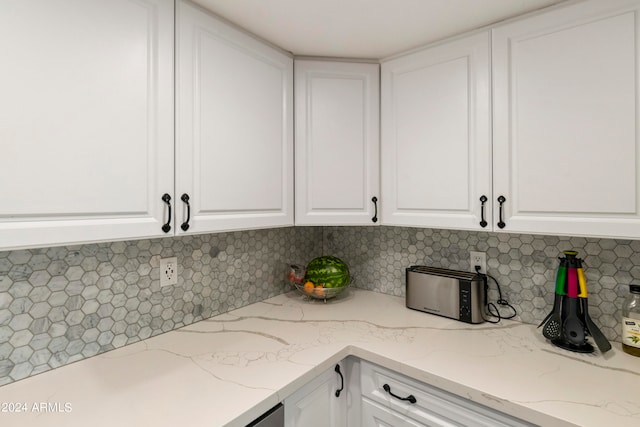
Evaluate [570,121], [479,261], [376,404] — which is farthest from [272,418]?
[570,121]

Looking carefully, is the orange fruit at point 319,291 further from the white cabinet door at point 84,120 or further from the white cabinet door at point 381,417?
the white cabinet door at point 84,120

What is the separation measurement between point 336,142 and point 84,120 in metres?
1.01

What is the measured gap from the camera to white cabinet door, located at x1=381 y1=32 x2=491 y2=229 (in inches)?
51.6

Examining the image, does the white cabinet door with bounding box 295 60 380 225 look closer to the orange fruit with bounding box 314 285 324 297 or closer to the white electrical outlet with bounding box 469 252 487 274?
the orange fruit with bounding box 314 285 324 297

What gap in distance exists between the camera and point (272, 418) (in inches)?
37.2

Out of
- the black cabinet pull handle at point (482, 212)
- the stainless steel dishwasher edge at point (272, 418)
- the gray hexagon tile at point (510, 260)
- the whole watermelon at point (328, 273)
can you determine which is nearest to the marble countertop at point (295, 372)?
the stainless steel dishwasher edge at point (272, 418)

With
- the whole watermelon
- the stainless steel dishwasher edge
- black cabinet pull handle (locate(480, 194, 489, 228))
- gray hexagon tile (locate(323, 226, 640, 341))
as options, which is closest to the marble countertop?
the stainless steel dishwasher edge

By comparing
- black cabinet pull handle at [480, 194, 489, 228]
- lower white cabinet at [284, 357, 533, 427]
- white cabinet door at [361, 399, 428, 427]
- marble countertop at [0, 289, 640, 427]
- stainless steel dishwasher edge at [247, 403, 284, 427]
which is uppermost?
black cabinet pull handle at [480, 194, 489, 228]

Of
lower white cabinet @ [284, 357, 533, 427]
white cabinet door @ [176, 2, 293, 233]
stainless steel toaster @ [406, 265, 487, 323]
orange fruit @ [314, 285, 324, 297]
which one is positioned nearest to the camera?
lower white cabinet @ [284, 357, 533, 427]

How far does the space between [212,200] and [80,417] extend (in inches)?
27.9

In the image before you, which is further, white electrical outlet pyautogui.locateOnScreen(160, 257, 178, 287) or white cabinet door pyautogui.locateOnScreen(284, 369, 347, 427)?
white electrical outlet pyautogui.locateOnScreen(160, 257, 178, 287)

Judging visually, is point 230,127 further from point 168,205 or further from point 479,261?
point 479,261

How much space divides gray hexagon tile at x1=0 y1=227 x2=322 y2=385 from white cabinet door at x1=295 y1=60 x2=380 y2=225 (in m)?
0.44

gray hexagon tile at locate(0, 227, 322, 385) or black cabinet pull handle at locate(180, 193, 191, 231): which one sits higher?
black cabinet pull handle at locate(180, 193, 191, 231)
